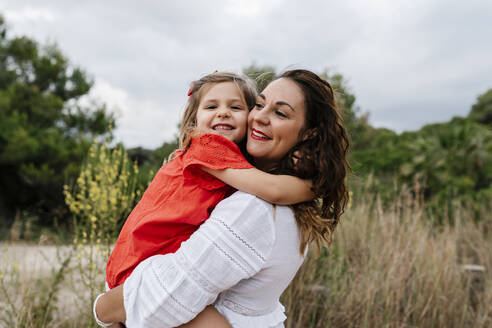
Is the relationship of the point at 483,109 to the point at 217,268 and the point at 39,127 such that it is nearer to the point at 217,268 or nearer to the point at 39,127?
the point at 39,127

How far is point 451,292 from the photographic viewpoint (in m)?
3.85

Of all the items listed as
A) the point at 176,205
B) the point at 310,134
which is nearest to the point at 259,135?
the point at 310,134

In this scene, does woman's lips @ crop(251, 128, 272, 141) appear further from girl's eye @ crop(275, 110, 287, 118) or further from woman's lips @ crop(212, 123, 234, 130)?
woman's lips @ crop(212, 123, 234, 130)

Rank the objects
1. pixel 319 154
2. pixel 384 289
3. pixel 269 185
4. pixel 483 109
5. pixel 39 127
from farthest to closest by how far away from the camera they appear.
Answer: pixel 483 109 → pixel 39 127 → pixel 384 289 → pixel 319 154 → pixel 269 185

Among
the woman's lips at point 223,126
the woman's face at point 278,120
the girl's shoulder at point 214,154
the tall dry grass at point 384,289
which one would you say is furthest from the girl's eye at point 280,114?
the tall dry grass at point 384,289

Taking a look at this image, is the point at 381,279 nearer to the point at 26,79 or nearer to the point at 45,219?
the point at 45,219

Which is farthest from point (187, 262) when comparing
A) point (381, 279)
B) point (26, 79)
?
point (26, 79)

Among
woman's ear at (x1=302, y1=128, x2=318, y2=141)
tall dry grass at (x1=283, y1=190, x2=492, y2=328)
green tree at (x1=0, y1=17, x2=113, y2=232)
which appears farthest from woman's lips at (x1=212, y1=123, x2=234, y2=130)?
green tree at (x1=0, y1=17, x2=113, y2=232)

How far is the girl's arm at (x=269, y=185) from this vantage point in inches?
56.3

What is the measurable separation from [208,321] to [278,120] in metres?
0.87

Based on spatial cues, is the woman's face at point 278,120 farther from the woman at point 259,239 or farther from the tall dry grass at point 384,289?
the tall dry grass at point 384,289

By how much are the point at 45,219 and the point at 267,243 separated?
34.6 feet

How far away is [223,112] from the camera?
202 centimetres

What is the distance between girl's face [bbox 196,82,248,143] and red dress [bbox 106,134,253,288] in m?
0.33
